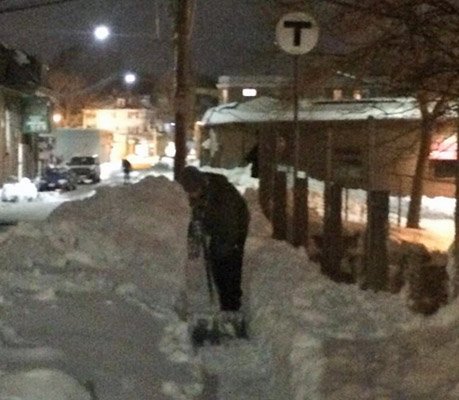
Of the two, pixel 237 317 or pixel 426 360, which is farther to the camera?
pixel 237 317

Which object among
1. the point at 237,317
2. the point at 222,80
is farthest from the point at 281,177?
the point at 222,80

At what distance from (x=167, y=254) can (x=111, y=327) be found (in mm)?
4636

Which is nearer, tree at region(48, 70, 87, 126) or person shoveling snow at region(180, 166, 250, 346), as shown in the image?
person shoveling snow at region(180, 166, 250, 346)

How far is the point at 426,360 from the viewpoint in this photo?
7266 millimetres

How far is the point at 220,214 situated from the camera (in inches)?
451

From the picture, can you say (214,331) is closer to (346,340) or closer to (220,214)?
(220,214)

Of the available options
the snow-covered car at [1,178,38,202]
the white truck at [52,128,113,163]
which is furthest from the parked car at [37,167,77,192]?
the white truck at [52,128,113,163]

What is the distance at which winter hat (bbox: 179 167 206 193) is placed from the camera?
36.1 feet

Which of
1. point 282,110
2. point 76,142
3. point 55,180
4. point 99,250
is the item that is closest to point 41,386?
point 99,250

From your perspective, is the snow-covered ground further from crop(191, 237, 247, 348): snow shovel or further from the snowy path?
crop(191, 237, 247, 348): snow shovel

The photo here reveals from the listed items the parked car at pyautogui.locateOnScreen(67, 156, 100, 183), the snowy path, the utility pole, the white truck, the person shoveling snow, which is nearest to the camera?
the snowy path

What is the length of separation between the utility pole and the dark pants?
12797mm

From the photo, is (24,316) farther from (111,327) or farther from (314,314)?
(314,314)

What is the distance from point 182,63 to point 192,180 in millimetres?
14854
